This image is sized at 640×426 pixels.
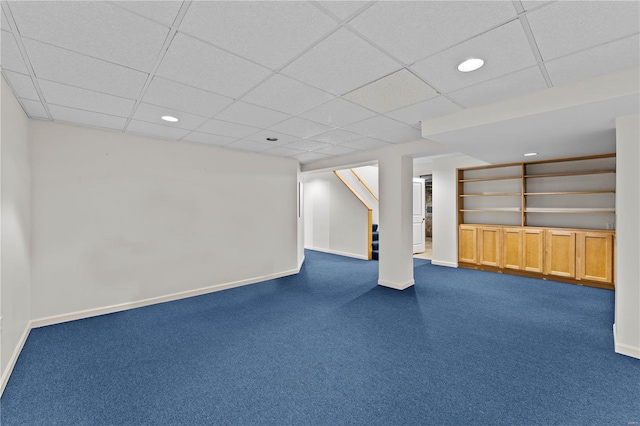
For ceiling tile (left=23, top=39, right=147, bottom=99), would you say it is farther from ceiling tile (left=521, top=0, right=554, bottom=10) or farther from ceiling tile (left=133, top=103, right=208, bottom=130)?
ceiling tile (left=521, top=0, right=554, bottom=10)

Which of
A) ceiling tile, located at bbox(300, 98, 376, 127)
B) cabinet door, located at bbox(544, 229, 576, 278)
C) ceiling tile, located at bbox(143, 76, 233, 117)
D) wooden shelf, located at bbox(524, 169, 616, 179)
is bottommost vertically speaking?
cabinet door, located at bbox(544, 229, 576, 278)

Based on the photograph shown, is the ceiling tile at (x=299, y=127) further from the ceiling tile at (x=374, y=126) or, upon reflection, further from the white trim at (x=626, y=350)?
the white trim at (x=626, y=350)

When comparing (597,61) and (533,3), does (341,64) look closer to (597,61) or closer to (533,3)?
(533,3)

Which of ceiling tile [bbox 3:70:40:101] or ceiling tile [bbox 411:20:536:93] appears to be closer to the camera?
ceiling tile [bbox 411:20:536:93]

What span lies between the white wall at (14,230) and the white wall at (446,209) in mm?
6637

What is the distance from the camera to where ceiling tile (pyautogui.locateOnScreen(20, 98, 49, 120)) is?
104 inches

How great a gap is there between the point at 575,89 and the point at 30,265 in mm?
5468

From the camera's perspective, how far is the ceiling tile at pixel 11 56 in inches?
64.9

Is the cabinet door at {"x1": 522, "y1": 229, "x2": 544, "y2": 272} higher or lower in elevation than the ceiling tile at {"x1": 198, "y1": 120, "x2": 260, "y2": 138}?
lower

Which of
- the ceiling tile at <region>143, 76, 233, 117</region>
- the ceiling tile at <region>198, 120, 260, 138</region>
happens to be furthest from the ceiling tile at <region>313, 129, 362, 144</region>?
the ceiling tile at <region>143, 76, 233, 117</region>

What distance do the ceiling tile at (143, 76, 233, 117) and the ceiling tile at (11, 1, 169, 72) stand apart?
15.8 inches

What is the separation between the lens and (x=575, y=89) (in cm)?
228

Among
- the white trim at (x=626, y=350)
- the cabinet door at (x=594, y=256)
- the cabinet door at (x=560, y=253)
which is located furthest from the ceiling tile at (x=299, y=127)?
the cabinet door at (x=594, y=256)

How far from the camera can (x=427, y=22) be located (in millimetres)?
1548
